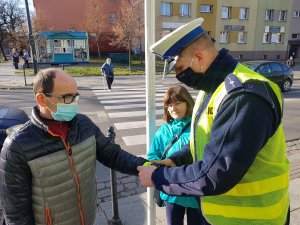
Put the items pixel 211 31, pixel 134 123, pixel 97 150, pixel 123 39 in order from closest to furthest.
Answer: pixel 97 150 → pixel 134 123 → pixel 123 39 → pixel 211 31

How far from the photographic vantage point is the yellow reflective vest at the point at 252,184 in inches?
60.9

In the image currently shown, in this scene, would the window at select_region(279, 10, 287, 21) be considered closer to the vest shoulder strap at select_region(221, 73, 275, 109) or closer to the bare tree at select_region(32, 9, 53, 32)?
the bare tree at select_region(32, 9, 53, 32)

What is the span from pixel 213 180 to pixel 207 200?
351 millimetres

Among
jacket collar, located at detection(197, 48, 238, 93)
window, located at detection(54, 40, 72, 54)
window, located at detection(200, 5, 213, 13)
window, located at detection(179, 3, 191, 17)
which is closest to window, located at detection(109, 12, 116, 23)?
window, located at detection(179, 3, 191, 17)

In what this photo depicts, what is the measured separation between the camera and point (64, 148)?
1992 millimetres

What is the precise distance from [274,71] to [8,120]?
1293 centimetres

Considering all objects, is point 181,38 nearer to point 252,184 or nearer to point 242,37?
point 252,184

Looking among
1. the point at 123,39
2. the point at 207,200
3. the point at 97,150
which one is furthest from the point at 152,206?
the point at 123,39

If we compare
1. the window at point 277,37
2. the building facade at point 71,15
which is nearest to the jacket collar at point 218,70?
the building facade at point 71,15

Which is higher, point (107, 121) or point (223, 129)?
point (223, 129)

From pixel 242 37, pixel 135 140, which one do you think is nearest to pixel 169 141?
pixel 135 140

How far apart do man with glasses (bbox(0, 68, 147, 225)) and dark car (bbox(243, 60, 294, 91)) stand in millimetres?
12181

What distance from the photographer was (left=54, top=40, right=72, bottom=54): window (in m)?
28.8

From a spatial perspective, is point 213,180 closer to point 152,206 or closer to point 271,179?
point 271,179
